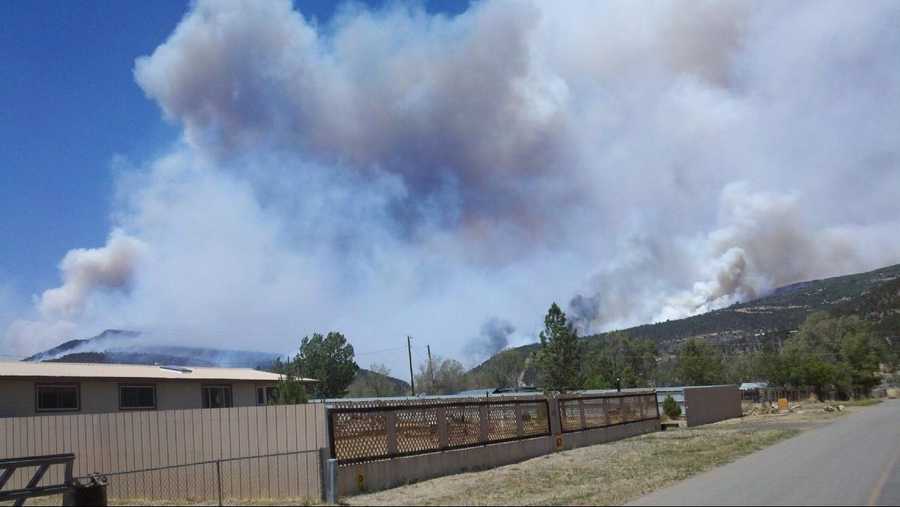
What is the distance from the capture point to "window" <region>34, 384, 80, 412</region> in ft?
93.7

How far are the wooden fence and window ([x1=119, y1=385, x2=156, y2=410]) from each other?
413 inches

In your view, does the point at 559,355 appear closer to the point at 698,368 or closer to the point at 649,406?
the point at 698,368

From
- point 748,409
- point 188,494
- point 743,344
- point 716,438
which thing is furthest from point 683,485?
point 743,344

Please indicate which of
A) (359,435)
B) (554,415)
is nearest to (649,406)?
(554,415)

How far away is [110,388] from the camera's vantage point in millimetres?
30562

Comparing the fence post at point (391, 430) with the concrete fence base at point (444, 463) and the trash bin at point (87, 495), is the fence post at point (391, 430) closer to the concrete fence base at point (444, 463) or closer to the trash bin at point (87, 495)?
the concrete fence base at point (444, 463)

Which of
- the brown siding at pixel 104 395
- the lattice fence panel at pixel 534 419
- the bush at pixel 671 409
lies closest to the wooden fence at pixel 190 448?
the brown siding at pixel 104 395

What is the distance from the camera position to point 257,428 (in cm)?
1762

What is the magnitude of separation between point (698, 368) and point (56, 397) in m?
80.9

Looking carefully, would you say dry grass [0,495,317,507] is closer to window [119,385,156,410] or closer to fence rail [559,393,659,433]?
window [119,385,156,410]

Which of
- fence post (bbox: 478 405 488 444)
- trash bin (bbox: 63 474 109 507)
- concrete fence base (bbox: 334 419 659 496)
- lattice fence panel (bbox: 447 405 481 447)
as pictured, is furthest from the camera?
fence post (bbox: 478 405 488 444)

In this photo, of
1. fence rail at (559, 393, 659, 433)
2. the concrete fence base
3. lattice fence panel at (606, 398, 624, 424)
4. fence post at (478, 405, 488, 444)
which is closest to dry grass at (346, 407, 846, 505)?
the concrete fence base

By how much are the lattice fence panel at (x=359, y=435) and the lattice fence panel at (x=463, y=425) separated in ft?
9.78

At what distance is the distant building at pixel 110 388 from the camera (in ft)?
92.2
